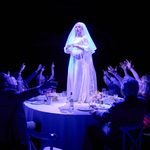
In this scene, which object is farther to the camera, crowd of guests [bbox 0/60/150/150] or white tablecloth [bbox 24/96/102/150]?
white tablecloth [bbox 24/96/102/150]

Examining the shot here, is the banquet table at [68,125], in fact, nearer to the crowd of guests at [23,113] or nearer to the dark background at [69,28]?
the crowd of guests at [23,113]

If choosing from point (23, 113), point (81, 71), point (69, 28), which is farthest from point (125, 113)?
point (69, 28)

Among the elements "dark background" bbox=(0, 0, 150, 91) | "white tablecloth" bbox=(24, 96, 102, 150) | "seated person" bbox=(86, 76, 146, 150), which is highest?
"dark background" bbox=(0, 0, 150, 91)

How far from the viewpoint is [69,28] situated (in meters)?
7.02

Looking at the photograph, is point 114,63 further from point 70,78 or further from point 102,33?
point 70,78

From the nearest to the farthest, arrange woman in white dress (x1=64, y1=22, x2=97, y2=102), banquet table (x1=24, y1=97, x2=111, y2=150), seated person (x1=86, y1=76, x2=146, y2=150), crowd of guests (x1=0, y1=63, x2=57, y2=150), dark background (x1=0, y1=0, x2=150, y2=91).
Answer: crowd of guests (x1=0, y1=63, x2=57, y2=150), seated person (x1=86, y1=76, x2=146, y2=150), banquet table (x1=24, y1=97, x2=111, y2=150), woman in white dress (x1=64, y1=22, x2=97, y2=102), dark background (x1=0, y1=0, x2=150, y2=91)

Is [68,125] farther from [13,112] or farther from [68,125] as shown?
[13,112]

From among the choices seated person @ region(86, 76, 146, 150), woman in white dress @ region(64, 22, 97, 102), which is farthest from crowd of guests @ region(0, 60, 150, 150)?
woman in white dress @ region(64, 22, 97, 102)

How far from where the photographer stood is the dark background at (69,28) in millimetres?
6574

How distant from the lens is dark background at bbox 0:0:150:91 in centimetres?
657

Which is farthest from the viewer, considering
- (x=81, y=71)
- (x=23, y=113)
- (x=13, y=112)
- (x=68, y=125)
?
(x=81, y=71)

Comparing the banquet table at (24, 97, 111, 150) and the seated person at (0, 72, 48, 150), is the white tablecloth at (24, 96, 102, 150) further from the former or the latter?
the seated person at (0, 72, 48, 150)

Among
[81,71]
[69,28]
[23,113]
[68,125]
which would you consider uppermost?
[69,28]

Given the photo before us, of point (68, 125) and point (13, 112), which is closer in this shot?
point (13, 112)
